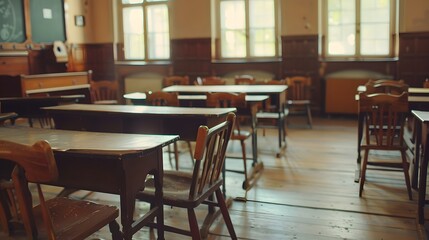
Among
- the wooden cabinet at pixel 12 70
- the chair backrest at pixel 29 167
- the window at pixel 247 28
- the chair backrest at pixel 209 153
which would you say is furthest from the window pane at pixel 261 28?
the chair backrest at pixel 29 167

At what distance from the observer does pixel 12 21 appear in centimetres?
791

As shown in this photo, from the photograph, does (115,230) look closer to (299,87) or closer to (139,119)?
(139,119)

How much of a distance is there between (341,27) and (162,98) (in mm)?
4774

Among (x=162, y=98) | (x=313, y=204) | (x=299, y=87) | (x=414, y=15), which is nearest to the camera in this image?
(x=313, y=204)

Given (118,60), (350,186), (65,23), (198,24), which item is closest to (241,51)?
(198,24)

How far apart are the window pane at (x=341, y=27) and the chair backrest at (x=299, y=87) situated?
1.00m

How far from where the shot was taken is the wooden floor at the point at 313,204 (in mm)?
2955

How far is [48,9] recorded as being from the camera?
8.59m

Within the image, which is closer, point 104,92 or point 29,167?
point 29,167

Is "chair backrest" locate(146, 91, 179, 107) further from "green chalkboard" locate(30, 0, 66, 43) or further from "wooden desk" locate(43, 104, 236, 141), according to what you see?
"green chalkboard" locate(30, 0, 66, 43)

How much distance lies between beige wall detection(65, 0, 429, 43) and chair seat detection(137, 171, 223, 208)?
5.72 m

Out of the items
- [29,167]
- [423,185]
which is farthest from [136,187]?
[423,185]

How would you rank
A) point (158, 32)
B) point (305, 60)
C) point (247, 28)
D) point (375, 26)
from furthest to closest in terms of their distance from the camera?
point (158, 32) < point (247, 28) < point (305, 60) < point (375, 26)

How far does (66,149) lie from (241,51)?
6.86 meters
